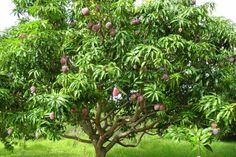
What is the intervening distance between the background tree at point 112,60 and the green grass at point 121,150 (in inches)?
259

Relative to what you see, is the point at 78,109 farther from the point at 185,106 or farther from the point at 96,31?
the point at 185,106

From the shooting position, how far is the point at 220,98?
6.09 metres

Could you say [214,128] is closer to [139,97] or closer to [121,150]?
[139,97]

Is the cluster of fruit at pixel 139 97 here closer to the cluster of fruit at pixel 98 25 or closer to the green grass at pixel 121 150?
the cluster of fruit at pixel 98 25

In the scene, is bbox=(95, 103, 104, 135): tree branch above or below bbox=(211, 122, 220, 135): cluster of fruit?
above

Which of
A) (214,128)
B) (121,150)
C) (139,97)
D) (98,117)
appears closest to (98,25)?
(139,97)

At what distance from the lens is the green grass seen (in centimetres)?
1359

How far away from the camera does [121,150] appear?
1374 centimetres

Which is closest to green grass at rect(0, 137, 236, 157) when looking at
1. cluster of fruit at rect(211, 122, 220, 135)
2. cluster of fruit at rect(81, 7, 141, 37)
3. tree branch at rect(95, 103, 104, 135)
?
tree branch at rect(95, 103, 104, 135)

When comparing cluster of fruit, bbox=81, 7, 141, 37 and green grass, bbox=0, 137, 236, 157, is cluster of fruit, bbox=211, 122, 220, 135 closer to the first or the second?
cluster of fruit, bbox=81, 7, 141, 37

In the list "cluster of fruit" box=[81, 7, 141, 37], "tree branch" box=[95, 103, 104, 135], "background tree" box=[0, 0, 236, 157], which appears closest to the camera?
"background tree" box=[0, 0, 236, 157]

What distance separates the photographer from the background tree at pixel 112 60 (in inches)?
235

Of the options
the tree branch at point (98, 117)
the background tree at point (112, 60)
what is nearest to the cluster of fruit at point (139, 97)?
the background tree at point (112, 60)

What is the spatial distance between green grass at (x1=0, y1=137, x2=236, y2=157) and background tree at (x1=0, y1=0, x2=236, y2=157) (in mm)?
6582
